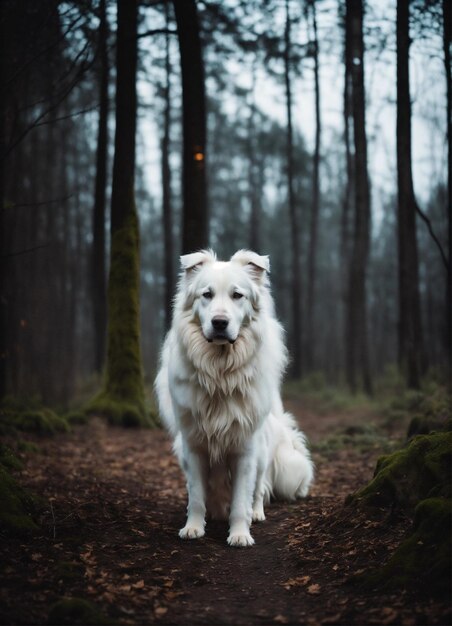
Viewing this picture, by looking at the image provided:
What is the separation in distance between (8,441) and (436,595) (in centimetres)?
590

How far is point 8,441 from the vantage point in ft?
24.0

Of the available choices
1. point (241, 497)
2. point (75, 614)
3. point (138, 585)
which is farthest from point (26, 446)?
point (75, 614)

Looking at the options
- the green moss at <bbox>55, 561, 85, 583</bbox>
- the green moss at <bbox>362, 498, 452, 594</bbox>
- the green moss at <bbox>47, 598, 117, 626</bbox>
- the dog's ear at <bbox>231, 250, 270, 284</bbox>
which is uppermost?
the dog's ear at <bbox>231, 250, 270, 284</bbox>

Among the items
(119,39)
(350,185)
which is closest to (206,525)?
(119,39)

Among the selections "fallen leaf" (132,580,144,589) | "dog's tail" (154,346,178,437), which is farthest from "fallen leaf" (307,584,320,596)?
"dog's tail" (154,346,178,437)

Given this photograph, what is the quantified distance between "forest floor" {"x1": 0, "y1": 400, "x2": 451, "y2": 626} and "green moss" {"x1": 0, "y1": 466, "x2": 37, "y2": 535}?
12cm

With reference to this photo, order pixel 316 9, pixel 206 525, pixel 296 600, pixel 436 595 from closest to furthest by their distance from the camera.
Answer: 1. pixel 436 595
2. pixel 296 600
3. pixel 206 525
4. pixel 316 9

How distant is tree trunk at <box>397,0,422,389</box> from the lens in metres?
8.84

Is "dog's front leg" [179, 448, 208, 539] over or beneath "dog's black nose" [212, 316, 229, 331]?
beneath

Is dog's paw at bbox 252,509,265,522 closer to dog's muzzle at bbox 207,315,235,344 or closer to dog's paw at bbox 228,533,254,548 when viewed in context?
dog's paw at bbox 228,533,254,548

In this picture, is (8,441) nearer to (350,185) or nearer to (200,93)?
(200,93)

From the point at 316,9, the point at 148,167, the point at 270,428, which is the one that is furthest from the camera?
the point at 148,167

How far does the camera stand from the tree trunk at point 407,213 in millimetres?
8836

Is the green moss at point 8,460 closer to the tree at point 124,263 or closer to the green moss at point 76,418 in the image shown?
the green moss at point 76,418
